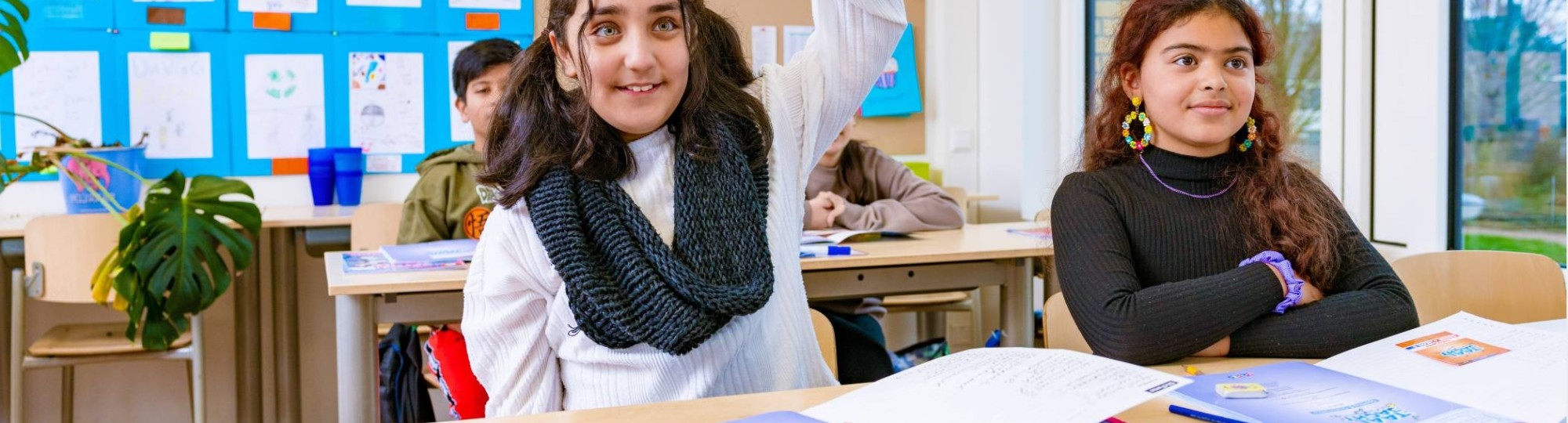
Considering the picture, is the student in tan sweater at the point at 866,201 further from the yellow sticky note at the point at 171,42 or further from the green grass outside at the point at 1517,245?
the yellow sticky note at the point at 171,42

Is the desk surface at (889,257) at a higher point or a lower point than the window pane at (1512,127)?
lower

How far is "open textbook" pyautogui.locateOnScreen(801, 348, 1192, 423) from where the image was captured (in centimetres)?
90

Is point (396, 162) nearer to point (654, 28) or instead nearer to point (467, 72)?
point (467, 72)

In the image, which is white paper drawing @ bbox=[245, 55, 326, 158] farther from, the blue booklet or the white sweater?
the blue booklet

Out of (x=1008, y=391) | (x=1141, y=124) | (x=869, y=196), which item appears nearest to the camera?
(x=1008, y=391)

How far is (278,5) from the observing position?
3.84 metres

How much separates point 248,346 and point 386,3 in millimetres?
1222

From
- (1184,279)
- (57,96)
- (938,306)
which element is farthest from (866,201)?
(57,96)

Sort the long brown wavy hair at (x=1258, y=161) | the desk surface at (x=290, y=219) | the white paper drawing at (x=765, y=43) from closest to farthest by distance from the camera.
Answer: the long brown wavy hair at (x=1258, y=161)
the desk surface at (x=290, y=219)
the white paper drawing at (x=765, y=43)

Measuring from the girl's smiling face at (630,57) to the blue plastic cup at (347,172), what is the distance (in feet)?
9.41

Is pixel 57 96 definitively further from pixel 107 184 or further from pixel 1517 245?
pixel 1517 245

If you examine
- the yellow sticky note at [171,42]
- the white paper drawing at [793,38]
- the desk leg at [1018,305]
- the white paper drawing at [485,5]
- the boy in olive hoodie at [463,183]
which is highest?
the white paper drawing at [485,5]

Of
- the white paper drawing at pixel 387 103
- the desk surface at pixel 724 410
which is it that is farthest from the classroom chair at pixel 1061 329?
the white paper drawing at pixel 387 103

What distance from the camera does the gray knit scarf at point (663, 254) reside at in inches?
46.0
